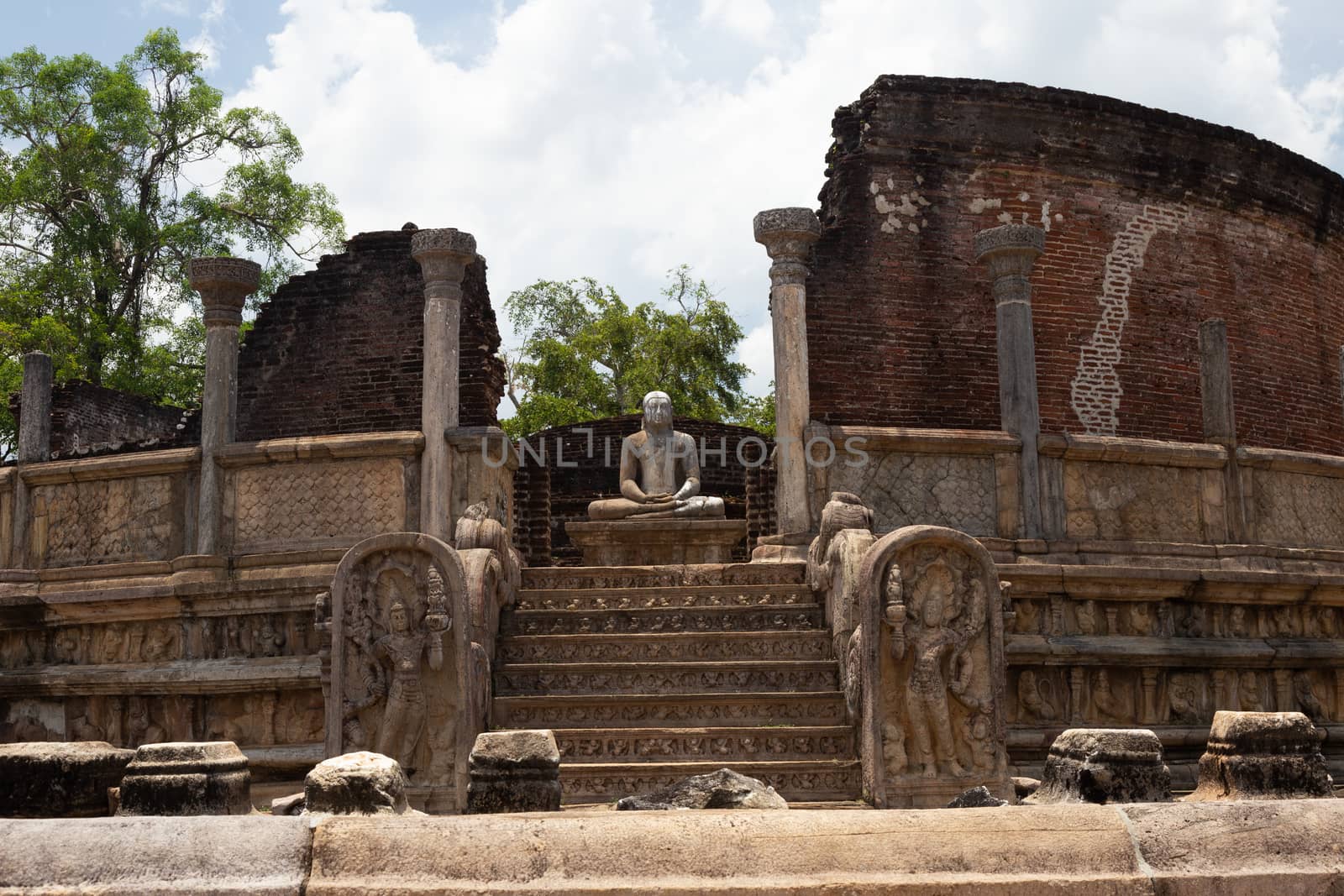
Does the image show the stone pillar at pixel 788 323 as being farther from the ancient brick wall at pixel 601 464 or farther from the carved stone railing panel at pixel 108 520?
the ancient brick wall at pixel 601 464

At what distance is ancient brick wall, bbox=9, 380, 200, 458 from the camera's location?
1705 cm

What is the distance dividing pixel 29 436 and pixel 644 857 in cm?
819

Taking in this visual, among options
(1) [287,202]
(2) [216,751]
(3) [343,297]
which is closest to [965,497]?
(2) [216,751]

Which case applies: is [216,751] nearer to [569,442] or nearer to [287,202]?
[569,442]

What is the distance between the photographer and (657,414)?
40.4 ft

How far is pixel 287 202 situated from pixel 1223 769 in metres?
23.5

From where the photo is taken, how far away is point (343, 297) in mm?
17141

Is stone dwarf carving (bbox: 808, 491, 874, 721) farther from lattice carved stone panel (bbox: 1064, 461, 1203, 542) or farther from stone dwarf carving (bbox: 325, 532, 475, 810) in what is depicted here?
stone dwarf carving (bbox: 325, 532, 475, 810)

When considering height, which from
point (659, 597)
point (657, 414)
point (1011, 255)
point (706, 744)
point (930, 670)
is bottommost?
point (706, 744)

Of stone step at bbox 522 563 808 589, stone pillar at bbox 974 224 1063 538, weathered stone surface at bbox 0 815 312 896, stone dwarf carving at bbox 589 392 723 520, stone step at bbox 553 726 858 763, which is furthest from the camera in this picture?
stone dwarf carving at bbox 589 392 723 520

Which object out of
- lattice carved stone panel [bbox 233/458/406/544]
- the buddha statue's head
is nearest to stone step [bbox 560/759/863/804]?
lattice carved stone panel [bbox 233/458/406/544]

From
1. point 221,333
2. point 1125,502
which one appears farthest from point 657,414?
point 1125,502

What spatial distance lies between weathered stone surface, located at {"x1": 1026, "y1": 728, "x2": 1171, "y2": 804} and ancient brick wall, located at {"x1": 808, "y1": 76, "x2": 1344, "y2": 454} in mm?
9634

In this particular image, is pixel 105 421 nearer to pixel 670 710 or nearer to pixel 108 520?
pixel 108 520
